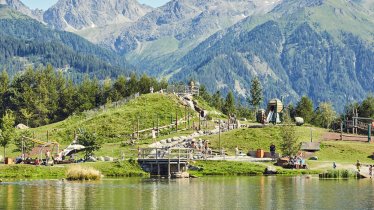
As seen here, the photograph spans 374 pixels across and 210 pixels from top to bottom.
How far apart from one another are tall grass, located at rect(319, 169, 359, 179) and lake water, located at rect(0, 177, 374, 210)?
702cm

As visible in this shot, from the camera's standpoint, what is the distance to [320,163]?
4692 inches

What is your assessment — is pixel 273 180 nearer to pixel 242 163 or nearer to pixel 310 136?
pixel 242 163

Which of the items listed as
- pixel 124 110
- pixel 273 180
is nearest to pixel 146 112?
pixel 124 110

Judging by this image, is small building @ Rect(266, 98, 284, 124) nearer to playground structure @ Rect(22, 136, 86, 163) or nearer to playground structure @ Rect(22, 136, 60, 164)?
playground structure @ Rect(22, 136, 86, 163)

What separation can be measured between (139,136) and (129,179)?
46.3 meters

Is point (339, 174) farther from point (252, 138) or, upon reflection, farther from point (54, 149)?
point (54, 149)

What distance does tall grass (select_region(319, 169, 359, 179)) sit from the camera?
352 feet

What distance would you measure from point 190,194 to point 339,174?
3429cm

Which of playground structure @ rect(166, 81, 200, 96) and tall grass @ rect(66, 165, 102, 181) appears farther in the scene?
playground structure @ rect(166, 81, 200, 96)

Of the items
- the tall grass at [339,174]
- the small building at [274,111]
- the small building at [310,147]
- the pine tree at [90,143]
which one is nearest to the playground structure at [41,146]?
the pine tree at [90,143]

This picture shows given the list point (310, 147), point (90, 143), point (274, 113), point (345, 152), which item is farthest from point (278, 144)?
point (90, 143)

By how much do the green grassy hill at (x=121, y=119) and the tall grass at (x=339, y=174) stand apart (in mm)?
48842

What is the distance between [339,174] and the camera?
108125 millimetres

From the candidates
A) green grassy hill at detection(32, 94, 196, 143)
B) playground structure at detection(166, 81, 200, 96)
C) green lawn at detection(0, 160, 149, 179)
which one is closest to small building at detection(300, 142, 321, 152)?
green lawn at detection(0, 160, 149, 179)
